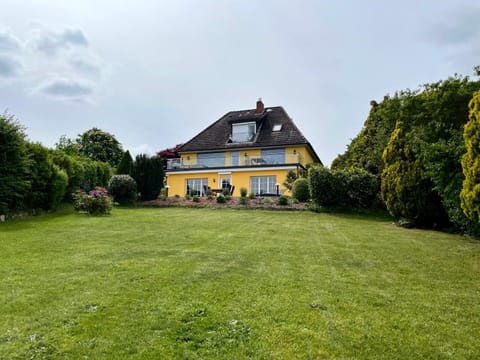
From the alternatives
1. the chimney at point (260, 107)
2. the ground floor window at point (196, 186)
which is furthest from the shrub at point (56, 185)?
the chimney at point (260, 107)

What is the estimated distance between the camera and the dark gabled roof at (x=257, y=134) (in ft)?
97.7

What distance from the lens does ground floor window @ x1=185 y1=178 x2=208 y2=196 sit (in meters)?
29.5

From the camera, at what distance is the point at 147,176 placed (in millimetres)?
22016

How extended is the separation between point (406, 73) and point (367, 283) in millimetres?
12214

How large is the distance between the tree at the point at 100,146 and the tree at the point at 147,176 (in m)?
23.2

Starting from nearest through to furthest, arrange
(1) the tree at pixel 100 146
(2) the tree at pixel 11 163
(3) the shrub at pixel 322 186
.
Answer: (2) the tree at pixel 11 163 → (3) the shrub at pixel 322 186 → (1) the tree at pixel 100 146

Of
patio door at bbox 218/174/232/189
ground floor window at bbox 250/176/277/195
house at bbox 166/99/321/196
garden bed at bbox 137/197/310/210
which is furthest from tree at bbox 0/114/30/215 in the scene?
ground floor window at bbox 250/176/277/195

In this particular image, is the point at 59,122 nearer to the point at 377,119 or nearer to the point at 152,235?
the point at 152,235

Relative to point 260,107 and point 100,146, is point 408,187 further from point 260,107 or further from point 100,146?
point 100,146

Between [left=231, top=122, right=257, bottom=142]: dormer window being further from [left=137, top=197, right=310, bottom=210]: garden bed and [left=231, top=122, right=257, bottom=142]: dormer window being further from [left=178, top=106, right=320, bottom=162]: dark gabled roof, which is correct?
[left=137, top=197, right=310, bottom=210]: garden bed

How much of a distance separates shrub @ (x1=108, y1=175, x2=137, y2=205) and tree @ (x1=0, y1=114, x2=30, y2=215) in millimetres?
7678

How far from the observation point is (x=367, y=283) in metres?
5.30

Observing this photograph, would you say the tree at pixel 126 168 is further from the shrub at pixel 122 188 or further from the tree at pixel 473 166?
the tree at pixel 473 166

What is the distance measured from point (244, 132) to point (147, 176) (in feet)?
41.0
